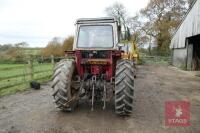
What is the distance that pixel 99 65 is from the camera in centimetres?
704

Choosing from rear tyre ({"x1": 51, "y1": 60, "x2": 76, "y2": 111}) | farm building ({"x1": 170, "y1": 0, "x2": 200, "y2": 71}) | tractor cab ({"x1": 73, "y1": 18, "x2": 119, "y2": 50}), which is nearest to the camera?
rear tyre ({"x1": 51, "y1": 60, "x2": 76, "y2": 111})

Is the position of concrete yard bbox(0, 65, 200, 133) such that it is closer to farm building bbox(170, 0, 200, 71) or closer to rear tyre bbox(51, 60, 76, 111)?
rear tyre bbox(51, 60, 76, 111)

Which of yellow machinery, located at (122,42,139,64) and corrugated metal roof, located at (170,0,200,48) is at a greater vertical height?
corrugated metal roof, located at (170,0,200,48)

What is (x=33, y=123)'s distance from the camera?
5.85 metres

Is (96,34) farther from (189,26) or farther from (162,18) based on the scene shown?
(162,18)

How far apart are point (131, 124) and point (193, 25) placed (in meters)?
15.7

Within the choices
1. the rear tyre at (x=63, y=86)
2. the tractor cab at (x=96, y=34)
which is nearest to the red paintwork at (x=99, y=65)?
the tractor cab at (x=96, y=34)

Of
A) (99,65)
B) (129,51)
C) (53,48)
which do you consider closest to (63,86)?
(99,65)

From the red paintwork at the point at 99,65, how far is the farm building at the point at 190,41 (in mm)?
12854

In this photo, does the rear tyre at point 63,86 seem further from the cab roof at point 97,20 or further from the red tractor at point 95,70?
the cab roof at point 97,20

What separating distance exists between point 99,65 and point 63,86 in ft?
3.75

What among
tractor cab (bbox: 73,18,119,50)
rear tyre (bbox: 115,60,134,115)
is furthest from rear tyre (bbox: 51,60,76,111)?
rear tyre (bbox: 115,60,134,115)

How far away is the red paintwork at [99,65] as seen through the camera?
22.4ft

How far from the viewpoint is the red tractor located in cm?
630
